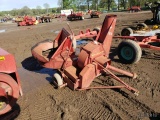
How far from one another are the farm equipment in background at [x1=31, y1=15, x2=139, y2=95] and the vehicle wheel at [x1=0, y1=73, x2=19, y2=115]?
4.51 feet

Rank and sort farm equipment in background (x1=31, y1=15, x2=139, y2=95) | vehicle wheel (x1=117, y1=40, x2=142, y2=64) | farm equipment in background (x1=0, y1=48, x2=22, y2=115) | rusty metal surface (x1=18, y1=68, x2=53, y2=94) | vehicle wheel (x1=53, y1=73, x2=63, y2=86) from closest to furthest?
farm equipment in background (x1=0, y1=48, x2=22, y2=115), farm equipment in background (x1=31, y1=15, x2=139, y2=95), vehicle wheel (x1=53, y1=73, x2=63, y2=86), rusty metal surface (x1=18, y1=68, x2=53, y2=94), vehicle wheel (x1=117, y1=40, x2=142, y2=64)

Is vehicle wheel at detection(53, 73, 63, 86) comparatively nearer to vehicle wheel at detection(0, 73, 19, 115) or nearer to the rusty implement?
vehicle wheel at detection(0, 73, 19, 115)

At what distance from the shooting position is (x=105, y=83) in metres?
5.05

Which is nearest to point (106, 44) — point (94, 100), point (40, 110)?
point (94, 100)

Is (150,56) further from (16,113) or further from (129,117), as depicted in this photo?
(16,113)

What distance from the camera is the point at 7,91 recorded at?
11.9 ft

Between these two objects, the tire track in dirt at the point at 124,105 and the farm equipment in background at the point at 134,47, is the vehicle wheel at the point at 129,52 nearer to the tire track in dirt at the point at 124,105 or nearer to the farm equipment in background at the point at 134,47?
the farm equipment in background at the point at 134,47

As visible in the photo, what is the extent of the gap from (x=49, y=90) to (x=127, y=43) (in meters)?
3.07

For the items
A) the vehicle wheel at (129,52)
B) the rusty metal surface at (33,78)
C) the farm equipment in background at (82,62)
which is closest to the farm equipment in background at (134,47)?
the vehicle wheel at (129,52)

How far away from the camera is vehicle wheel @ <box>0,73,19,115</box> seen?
3539mm

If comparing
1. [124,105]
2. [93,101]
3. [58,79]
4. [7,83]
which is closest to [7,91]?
[7,83]

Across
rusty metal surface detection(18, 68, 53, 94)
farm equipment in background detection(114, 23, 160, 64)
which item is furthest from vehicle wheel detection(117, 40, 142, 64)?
rusty metal surface detection(18, 68, 53, 94)

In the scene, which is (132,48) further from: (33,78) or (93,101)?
(33,78)

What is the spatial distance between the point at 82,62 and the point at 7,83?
6.30 ft
